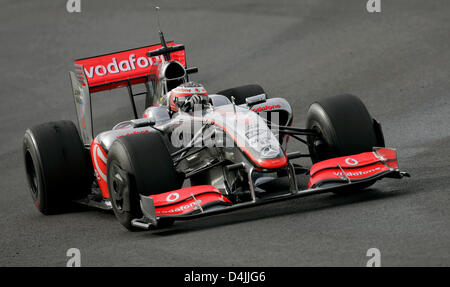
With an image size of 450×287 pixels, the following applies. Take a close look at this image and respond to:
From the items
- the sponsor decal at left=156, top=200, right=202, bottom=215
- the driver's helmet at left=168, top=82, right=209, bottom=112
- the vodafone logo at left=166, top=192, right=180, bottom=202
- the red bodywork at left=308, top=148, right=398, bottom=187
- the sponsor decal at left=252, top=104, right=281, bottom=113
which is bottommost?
the sponsor decal at left=156, top=200, right=202, bottom=215

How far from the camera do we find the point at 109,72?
980cm

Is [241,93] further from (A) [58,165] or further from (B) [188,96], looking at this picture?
(A) [58,165]

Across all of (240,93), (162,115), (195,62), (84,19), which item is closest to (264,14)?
(195,62)

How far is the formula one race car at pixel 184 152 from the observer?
7.14 meters

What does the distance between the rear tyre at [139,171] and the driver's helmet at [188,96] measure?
0.95 meters

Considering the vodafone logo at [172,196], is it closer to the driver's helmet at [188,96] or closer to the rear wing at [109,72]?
the driver's helmet at [188,96]

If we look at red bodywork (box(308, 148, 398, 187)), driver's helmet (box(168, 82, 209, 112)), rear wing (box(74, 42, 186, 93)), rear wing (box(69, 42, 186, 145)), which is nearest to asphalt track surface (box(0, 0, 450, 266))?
red bodywork (box(308, 148, 398, 187))

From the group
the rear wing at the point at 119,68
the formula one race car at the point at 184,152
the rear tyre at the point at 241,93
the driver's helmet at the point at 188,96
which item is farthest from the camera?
the rear tyre at the point at 241,93

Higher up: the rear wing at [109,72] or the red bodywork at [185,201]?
the rear wing at [109,72]

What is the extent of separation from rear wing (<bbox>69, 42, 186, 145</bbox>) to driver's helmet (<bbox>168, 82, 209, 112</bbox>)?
0.94m

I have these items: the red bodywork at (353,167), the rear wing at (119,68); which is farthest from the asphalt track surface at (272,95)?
the rear wing at (119,68)

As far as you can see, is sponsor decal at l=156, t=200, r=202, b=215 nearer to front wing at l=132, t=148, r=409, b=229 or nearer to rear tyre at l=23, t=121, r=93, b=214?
front wing at l=132, t=148, r=409, b=229

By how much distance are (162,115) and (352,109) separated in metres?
2.11

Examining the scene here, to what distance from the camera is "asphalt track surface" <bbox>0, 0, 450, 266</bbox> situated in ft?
20.4
